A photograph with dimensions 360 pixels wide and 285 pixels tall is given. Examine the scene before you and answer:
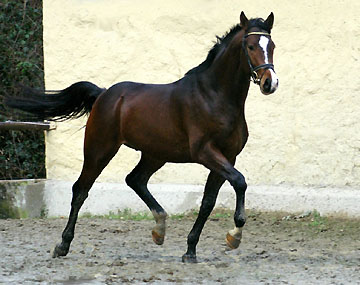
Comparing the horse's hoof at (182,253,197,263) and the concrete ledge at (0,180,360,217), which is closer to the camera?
the horse's hoof at (182,253,197,263)

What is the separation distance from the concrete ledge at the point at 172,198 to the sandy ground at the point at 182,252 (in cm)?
14

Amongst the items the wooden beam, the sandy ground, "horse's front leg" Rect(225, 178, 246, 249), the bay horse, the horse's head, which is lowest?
the sandy ground

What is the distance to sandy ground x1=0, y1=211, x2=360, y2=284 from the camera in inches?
213

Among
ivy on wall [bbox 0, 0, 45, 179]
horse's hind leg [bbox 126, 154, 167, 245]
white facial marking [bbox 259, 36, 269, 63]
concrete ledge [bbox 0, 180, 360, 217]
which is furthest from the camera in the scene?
ivy on wall [bbox 0, 0, 45, 179]

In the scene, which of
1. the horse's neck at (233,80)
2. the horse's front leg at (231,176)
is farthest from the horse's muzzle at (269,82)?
the horse's front leg at (231,176)

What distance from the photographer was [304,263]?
5992 mm

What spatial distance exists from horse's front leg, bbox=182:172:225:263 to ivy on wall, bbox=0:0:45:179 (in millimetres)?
5904

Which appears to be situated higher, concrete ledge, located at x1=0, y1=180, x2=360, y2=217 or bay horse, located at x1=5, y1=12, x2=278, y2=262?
bay horse, located at x1=5, y1=12, x2=278, y2=262

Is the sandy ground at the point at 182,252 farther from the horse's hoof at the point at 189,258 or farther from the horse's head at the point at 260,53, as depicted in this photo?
the horse's head at the point at 260,53

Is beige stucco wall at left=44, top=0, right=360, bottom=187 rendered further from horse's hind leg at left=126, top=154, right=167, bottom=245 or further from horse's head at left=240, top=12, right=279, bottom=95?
horse's head at left=240, top=12, right=279, bottom=95

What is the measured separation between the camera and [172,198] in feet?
28.8

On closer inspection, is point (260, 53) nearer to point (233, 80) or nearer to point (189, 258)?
point (233, 80)

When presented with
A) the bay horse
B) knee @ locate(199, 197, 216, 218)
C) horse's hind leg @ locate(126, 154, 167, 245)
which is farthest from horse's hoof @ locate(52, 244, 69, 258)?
knee @ locate(199, 197, 216, 218)

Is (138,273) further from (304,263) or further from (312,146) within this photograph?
(312,146)
